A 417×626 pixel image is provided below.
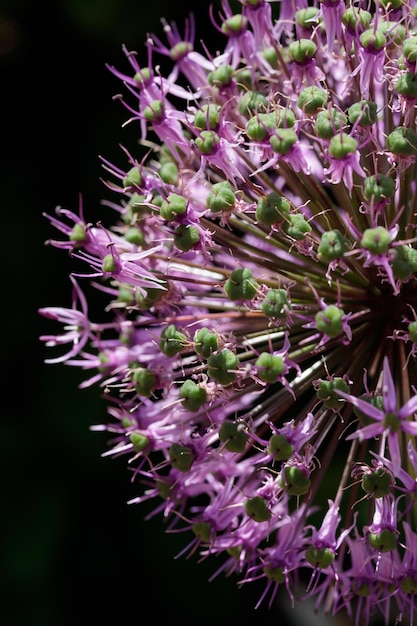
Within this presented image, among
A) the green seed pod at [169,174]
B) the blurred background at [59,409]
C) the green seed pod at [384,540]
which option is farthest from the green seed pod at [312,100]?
the blurred background at [59,409]

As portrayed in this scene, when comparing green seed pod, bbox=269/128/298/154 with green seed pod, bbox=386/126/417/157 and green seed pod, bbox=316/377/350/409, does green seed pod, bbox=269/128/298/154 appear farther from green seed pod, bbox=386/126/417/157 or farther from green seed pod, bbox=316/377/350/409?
green seed pod, bbox=316/377/350/409

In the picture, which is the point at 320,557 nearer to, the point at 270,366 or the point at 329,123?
the point at 270,366

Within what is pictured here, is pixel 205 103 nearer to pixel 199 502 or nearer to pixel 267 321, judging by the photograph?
pixel 267 321

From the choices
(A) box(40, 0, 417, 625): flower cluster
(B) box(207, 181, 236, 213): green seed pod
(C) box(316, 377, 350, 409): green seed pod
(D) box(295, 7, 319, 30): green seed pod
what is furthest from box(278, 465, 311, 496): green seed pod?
(D) box(295, 7, 319, 30): green seed pod

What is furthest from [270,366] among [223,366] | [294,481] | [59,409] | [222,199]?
[59,409]

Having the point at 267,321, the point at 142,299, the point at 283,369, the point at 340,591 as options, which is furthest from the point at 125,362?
the point at 340,591

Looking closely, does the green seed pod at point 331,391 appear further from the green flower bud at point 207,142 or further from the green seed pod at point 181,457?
the green flower bud at point 207,142

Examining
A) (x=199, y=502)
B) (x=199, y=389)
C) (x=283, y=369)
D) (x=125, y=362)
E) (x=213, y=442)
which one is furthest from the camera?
(x=199, y=502)

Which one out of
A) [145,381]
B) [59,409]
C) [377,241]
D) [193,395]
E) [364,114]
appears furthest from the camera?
[59,409]
